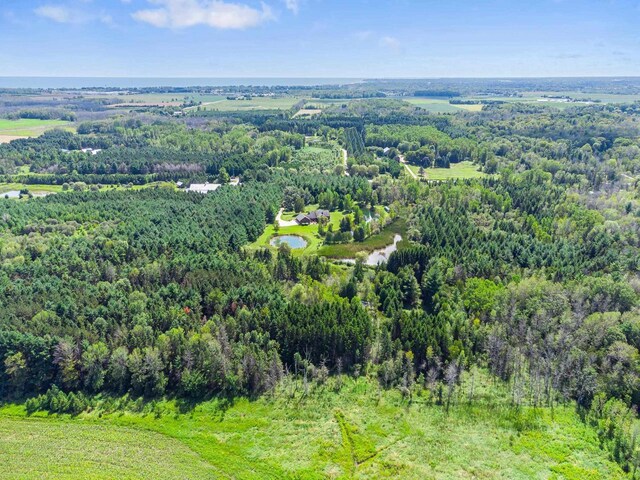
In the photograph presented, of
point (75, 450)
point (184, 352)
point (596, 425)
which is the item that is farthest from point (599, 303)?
point (75, 450)

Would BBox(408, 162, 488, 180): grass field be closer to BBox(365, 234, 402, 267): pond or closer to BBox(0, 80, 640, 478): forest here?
BBox(0, 80, 640, 478): forest

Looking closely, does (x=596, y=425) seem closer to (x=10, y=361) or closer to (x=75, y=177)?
(x=10, y=361)

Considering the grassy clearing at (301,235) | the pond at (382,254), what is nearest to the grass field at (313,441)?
the pond at (382,254)

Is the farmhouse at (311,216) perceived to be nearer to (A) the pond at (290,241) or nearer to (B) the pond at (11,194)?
(A) the pond at (290,241)

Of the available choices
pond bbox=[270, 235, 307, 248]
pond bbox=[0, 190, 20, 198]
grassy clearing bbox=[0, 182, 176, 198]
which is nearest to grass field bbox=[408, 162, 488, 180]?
pond bbox=[270, 235, 307, 248]

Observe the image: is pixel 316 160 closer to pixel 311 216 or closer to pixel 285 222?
pixel 311 216
